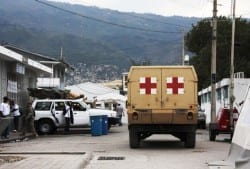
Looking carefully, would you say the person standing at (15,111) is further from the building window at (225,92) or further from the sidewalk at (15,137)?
the building window at (225,92)

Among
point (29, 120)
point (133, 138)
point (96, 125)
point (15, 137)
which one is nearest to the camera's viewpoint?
point (133, 138)

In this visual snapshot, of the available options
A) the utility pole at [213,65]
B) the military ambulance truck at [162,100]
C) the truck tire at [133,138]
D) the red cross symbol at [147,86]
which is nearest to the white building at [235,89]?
the utility pole at [213,65]

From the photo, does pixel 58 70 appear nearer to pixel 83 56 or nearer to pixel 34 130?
pixel 34 130

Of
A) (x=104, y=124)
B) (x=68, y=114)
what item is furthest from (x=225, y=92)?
(x=68, y=114)

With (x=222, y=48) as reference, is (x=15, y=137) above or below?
below

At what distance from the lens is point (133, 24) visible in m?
118

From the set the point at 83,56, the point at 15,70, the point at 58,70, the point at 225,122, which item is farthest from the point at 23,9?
the point at 225,122

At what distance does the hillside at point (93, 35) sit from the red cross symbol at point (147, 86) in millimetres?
80506

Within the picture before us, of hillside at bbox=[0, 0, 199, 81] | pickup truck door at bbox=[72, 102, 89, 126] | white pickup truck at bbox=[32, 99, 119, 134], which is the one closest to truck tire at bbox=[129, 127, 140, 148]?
white pickup truck at bbox=[32, 99, 119, 134]

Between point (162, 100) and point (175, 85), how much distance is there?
71 centimetres

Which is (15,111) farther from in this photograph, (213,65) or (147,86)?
(213,65)

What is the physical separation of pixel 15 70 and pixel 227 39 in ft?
83.8

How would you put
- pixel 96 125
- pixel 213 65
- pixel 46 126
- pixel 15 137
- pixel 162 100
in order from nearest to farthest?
pixel 162 100, pixel 15 137, pixel 96 125, pixel 46 126, pixel 213 65

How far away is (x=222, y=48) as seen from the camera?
5250 cm
